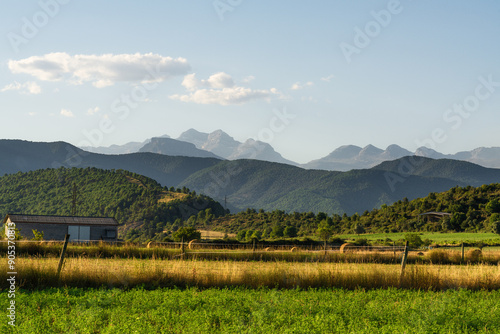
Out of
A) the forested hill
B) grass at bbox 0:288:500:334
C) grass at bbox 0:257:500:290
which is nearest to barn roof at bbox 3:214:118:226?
the forested hill

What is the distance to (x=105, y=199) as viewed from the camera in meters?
134

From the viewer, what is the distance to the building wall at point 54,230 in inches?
2972

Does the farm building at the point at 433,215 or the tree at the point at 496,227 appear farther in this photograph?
the farm building at the point at 433,215

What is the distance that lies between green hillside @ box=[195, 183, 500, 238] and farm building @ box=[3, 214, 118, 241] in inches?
1186

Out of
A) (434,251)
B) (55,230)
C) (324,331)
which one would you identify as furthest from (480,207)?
(324,331)

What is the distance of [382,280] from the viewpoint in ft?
69.6

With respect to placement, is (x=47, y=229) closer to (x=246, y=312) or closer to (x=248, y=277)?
(x=248, y=277)

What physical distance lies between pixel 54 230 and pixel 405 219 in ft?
236

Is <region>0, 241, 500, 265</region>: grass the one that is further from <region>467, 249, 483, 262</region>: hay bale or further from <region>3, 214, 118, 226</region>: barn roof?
<region>3, 214, 118, 226</region>: barn roof

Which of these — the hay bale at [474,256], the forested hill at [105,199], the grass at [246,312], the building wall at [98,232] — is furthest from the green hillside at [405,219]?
the grass at [246,312]

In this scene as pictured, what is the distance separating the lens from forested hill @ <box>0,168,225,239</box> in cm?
12356

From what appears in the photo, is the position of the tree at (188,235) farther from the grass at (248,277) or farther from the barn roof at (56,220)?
the grass at (248,277)

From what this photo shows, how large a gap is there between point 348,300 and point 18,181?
480 ft

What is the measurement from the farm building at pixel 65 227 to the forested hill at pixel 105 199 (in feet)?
99.2
